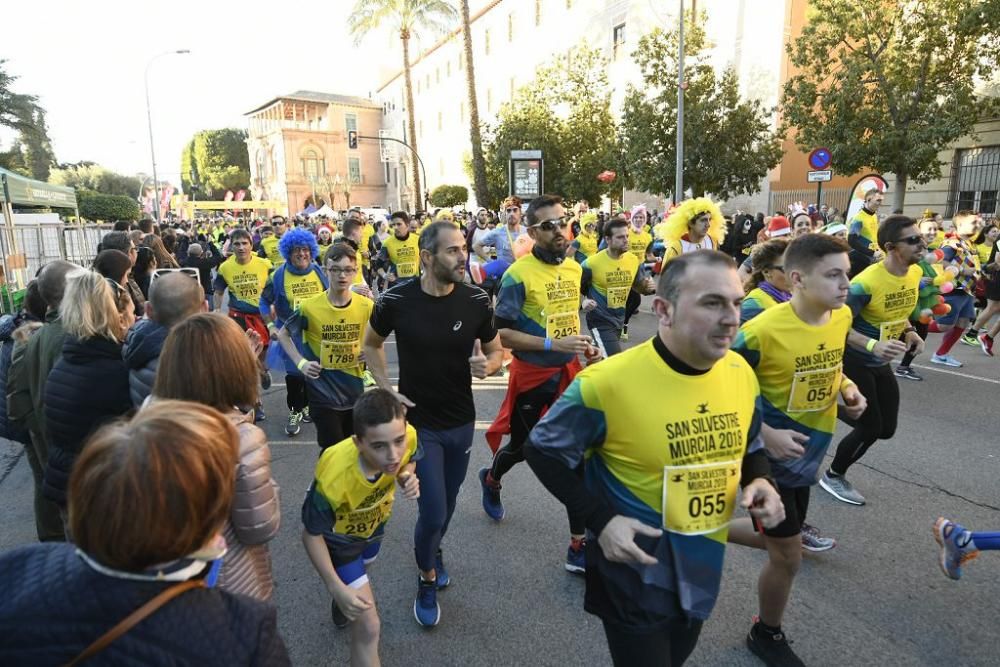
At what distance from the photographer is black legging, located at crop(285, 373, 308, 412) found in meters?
6.03

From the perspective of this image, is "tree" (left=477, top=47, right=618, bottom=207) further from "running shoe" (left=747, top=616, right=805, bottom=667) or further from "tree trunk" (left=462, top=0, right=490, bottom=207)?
"running shoe" (left=747, top=616, right=805, bottom=667)

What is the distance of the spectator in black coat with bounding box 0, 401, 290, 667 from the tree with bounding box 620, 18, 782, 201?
21870 mm

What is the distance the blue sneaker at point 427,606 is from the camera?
3.22 meters

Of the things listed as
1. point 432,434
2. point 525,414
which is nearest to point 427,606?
point 432,434

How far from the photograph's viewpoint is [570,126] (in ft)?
94.4

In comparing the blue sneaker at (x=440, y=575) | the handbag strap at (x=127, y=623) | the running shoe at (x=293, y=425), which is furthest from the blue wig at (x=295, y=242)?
the handbag strap at (x=127, y=623)

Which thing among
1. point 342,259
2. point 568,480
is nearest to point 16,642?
point 568,480

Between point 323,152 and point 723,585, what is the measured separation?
79636 mm

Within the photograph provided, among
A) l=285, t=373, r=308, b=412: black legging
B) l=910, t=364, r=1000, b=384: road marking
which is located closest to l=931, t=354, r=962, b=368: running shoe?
l=910, t=364, r=1000, b=384: road marking

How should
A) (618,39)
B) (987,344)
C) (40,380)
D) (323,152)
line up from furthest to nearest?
(323,152) → (618,39) → (987,344) → (40,380)

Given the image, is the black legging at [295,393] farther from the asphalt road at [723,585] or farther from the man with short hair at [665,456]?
the man with short hair at [665,456]

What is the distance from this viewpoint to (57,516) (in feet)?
11.6

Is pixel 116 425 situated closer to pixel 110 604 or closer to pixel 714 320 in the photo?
pixel 110 604

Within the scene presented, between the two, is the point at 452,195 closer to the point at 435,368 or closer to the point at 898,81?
the point at 898,81
